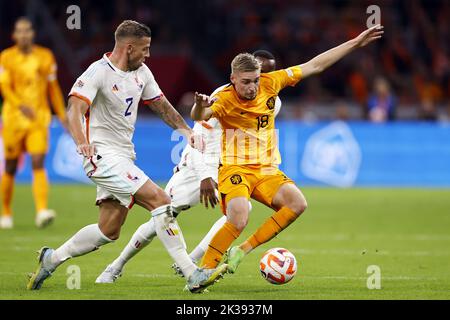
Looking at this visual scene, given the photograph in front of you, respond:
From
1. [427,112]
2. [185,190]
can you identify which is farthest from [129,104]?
[427,112]

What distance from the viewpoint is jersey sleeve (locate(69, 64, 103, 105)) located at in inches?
297

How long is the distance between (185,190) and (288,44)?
15.5 m

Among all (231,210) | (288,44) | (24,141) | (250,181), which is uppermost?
(288,44)

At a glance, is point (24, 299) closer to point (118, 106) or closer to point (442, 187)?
point (118, 106)

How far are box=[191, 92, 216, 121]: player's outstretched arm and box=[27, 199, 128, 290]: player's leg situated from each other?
944 mm

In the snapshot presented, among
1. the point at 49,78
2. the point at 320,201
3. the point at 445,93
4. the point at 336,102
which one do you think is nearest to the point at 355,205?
the point at 320,201

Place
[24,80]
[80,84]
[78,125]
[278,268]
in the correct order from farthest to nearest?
[24,80] → [278,268] → [80,84] → [78,125]

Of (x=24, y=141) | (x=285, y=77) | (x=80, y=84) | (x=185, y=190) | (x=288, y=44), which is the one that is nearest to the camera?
(x=80, y=84)

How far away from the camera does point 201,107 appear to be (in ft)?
25.1

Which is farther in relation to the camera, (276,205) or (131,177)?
(276,205)

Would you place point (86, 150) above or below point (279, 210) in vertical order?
above

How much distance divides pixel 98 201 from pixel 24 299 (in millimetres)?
1125

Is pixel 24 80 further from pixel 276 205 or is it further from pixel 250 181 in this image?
pixel 276 205
